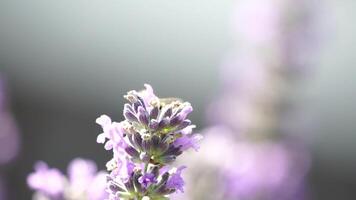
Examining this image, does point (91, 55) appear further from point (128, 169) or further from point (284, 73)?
point (128, 169)

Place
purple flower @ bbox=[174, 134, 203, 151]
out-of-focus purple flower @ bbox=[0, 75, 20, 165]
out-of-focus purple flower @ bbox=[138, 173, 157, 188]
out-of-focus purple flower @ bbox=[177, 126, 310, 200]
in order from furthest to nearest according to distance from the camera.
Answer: out-of-focus purple flower @ bbox=[177, 126, 310, 200] < out-of-focus purple flower @ bbox=[0, 75, 20, 165] < purple flower @ bbox=[174, 134, 203, 151] < out-of-focus purple flower @ bbox=[138, 173, 157, 188]

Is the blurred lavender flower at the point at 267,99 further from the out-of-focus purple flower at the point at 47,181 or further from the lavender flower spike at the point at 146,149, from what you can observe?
the lavender flower spike at the point at 146,149

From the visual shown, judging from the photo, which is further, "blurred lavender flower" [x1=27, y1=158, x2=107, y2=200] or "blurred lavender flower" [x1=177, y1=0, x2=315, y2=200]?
"blurred lavender flower" [x1=177, y1=0, x2=315, y2=200]

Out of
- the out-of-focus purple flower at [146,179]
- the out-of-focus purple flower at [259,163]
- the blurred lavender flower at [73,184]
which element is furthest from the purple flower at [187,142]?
the out-of-focus purple flower at [259,163]

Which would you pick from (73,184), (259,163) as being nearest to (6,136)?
(259,163)

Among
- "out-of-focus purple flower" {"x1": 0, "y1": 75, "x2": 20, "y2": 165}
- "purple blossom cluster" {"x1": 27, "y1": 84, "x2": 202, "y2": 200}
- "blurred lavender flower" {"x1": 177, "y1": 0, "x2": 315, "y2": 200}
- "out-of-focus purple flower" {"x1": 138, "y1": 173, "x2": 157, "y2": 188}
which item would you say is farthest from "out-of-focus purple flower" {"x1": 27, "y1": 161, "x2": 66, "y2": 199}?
"blurred lavender flower" {"x1": 177, "y1": 0, "x2": 315, "y2": 200}

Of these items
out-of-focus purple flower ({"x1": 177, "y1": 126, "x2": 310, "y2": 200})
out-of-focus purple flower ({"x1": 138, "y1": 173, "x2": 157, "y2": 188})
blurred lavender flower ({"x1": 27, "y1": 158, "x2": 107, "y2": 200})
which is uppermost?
out-of-focus purple flower ({"x1": 177, "y1": 126, "x2": 310, "y2": 200})

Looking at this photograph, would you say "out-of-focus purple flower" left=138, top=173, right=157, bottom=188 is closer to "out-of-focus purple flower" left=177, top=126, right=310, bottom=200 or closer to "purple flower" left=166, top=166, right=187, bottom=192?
"purple flower" left=166, top=166, right=187, bottom=192
